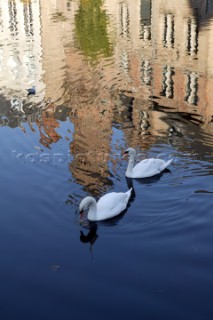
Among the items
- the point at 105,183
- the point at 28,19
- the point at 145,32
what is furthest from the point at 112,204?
the point at 28,19

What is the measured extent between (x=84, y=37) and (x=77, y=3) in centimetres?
1809

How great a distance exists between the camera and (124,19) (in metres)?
36.2

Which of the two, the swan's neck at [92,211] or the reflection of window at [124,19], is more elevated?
the reflection of window at [124,19]

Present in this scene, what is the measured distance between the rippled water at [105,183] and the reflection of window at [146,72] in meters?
0.08

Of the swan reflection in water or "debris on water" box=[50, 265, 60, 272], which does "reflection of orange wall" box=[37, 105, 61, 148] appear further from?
"debris on water" box=[50, 265, 60, 272]

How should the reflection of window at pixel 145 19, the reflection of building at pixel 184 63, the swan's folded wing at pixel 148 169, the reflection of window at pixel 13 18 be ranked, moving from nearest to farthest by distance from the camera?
the swan's folded wing at pixel 148 169, the reflection of building at pixel 184 63, the reflection of window at pixel 145 19, the reflection of window at pixel 13 18

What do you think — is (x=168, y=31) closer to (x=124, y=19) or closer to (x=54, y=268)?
(x=124, y=19)

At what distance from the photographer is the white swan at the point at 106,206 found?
9909 mm

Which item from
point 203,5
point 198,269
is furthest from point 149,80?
point 203,5

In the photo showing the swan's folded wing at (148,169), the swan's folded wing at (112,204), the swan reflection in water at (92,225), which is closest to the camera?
the swan reflection in water at (92,225)

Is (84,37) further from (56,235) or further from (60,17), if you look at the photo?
(56,235)

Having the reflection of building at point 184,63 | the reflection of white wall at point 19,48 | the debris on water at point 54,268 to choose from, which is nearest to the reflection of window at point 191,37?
the reflection of building at point 184,63

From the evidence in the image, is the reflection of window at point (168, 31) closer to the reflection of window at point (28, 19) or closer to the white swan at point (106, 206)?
the reflection of window at point (28, 19)

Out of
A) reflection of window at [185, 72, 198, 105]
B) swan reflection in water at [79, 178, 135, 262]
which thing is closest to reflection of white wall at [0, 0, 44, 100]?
reflection of window at [185, 72, 198, 105]
